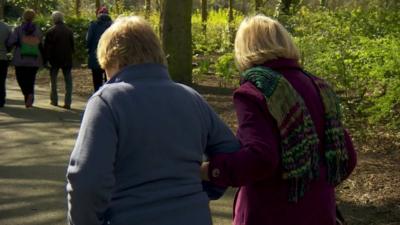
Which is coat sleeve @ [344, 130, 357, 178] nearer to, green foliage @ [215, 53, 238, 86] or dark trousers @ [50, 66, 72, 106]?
dark trousers @ [50, 66, 72, 106]

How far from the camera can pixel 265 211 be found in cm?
A: 330

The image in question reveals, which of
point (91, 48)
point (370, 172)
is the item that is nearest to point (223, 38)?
point (91, 48)

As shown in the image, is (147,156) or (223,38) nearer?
(147,156)

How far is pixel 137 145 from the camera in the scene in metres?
2.73

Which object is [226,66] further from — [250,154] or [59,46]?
[250,154]

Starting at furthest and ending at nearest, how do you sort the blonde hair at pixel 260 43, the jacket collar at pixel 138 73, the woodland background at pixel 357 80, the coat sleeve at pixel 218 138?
the woodland background at pixel 357 80 → the blonde hair at pixel 260 43 → the coat sleeve at pixel 218 138 → the jacket collar at pixel 138 73

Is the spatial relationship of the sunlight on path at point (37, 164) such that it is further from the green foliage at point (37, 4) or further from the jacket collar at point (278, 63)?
the green foliage at point (37, 4)

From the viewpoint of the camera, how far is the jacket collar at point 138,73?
9.32ft

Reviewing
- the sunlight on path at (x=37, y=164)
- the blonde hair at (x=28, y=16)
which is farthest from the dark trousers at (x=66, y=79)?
the blonde hair at (x=28, y=16)

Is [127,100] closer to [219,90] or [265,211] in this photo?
[265,211]

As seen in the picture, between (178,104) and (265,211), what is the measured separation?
0.76 metres

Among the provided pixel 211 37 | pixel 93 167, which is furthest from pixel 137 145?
pixel 211 37

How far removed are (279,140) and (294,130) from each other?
0.09 meters

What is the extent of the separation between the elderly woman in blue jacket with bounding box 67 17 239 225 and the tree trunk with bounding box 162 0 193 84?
37.6ft
